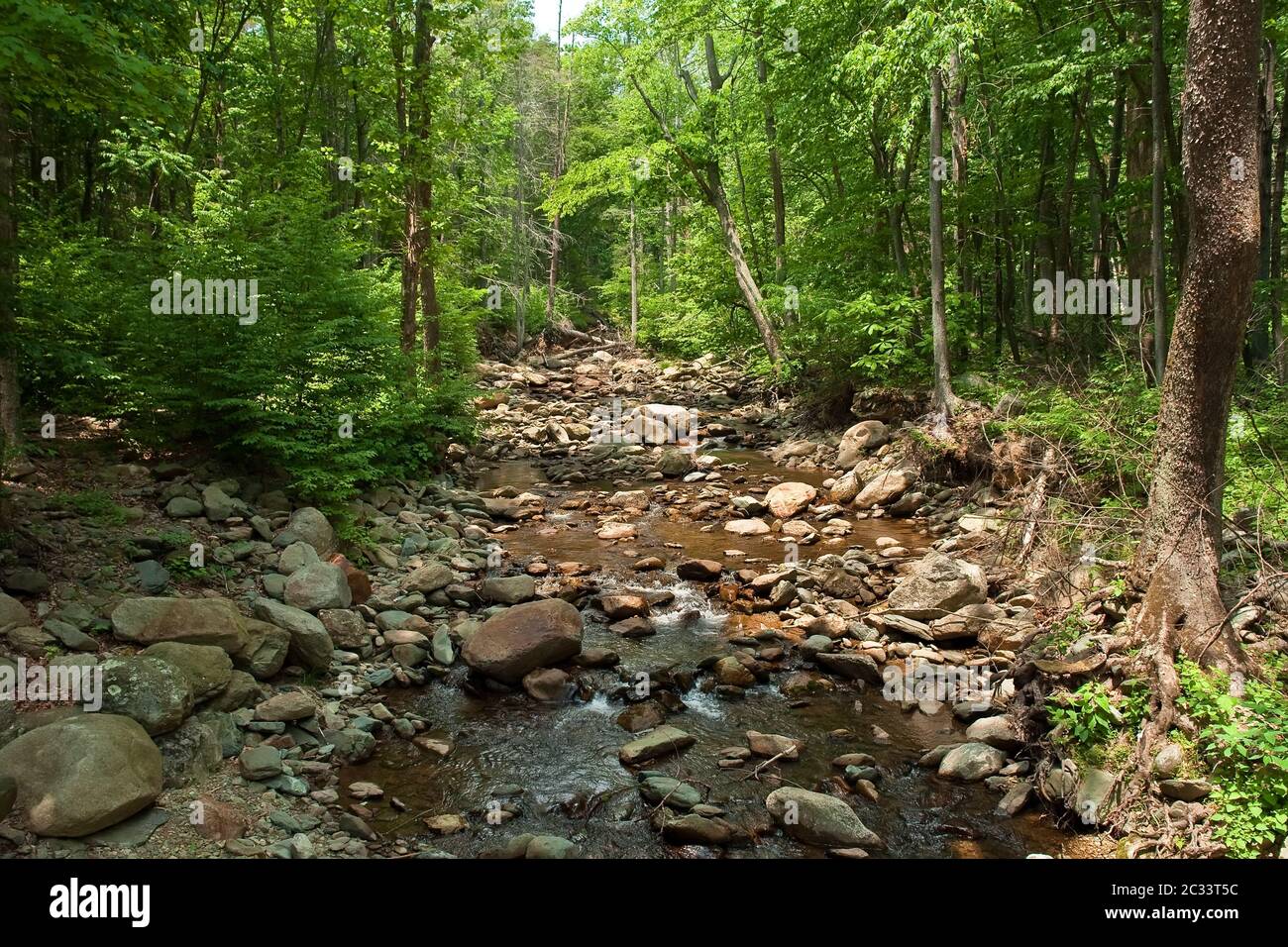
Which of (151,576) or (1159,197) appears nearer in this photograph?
(151,576)

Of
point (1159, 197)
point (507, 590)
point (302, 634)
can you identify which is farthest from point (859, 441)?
point (302, 634)

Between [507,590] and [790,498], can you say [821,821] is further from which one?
[790,498]

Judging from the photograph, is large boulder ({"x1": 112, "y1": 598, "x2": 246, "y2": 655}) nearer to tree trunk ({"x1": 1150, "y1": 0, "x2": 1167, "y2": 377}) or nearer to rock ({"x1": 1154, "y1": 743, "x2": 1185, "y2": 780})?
rock ({"x1": 1154, "y1": 743, "x2": 1185, "y2": 780})

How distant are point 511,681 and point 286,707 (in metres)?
1.84

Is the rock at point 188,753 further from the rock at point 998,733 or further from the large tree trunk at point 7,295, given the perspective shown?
the rock at point 998,733

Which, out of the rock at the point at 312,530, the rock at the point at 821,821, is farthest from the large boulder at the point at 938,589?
the rock at the point at 312,530

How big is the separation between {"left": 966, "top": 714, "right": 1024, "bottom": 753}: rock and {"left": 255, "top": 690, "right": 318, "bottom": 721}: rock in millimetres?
5061

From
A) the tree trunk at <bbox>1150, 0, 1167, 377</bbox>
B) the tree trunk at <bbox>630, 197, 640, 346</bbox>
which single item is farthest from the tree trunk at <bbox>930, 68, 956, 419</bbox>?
the tree trunk at <bbox>630, 197, 640, 346</bbox>

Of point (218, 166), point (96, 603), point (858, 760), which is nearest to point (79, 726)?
point (96, 603)

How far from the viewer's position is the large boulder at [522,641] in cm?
646

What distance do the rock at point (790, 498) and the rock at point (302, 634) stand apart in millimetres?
7495

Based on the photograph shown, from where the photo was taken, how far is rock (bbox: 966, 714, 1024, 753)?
5449 mm

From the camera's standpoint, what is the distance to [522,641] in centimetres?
659

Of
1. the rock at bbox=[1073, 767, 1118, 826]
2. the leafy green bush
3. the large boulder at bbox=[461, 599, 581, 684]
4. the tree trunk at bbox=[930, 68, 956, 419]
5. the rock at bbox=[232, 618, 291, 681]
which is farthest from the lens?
the tree trunk at bbox=[930, 68, 956, 419]
